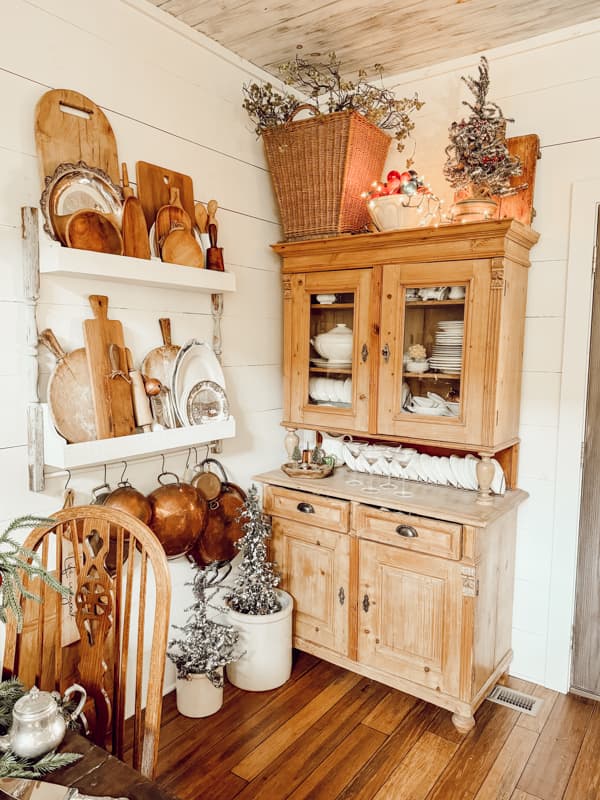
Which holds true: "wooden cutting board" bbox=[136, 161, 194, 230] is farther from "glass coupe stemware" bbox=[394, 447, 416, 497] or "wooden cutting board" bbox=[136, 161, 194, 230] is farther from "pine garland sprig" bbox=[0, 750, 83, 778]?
"pine garland sprig" bbox=[0, 750, 83, 778]

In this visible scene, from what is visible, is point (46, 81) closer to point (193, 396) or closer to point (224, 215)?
point (224, 215)

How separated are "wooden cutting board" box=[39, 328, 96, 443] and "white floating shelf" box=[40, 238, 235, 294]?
224mm

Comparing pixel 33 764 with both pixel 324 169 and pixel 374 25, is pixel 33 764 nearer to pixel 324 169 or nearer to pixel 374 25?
pixel 324 169

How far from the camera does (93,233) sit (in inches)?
74.4

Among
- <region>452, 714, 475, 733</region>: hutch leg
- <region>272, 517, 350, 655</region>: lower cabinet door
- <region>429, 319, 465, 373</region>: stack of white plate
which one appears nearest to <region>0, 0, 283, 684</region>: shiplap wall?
<region>272, 517, 350, 655</region>: lower cabinet door

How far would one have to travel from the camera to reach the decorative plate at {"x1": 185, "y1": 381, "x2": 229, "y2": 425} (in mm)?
2252

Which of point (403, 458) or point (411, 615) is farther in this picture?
point (403, 458)

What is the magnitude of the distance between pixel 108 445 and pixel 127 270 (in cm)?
57

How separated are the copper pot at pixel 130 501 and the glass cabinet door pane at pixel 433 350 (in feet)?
3.47

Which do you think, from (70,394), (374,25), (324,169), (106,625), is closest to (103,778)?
(106,625)

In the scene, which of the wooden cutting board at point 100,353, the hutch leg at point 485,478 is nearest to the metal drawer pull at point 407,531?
the hutch leg at point 485,478

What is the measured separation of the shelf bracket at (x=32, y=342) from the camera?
180cm

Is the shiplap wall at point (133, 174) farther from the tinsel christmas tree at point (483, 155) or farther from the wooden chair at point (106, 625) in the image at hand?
the tinsel christmas tree at point (483, 155)

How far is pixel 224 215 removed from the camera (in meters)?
2.54
